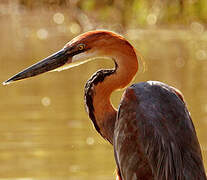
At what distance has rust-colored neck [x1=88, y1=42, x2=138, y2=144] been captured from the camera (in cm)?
547

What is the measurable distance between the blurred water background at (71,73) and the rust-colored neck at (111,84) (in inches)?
8.2

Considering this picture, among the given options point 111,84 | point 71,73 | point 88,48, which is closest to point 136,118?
point 111,84

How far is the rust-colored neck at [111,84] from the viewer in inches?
215

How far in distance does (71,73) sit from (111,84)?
704cm

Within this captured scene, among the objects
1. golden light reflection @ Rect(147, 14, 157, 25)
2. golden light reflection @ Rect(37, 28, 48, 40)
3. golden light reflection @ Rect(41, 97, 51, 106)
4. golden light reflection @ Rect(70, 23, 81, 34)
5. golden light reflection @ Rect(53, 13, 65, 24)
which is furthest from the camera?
golden light reflection @ Rect(53, 13, 65, 24)

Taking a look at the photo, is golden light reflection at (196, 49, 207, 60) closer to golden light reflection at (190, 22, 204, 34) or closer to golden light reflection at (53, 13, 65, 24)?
golden light reflection at (190, 22, 204, 34)

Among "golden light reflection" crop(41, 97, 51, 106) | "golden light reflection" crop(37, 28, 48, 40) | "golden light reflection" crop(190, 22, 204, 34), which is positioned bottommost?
"golden light reflection" crop(41, 97, 51, 106)

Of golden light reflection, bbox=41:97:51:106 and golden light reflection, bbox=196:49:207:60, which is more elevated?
golden light reflection, bbox=196:49:207:60

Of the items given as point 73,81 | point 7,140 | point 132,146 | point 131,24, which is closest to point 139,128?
point 132,146

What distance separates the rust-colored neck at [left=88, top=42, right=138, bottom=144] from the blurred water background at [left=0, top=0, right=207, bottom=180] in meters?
0.21

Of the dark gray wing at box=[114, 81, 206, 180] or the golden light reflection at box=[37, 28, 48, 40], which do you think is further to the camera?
the golden light reflection at box=[37, 28, 48, 40]

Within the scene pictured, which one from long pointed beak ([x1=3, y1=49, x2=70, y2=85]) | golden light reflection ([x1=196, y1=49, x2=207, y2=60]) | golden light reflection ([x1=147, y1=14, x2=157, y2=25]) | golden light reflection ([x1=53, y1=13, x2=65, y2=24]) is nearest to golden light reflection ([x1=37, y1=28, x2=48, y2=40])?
golden light reflection ([x1=53, y1=13, x2=65, y2=24])

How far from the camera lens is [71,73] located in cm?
1250

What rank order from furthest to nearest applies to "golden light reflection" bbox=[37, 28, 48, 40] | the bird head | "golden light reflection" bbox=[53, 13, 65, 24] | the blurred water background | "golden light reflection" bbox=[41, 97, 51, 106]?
"golden light reflection" bbox=[53, 13, 65, 24] → "golden light reflection" bbox=[37, 28, 48, 40] → "golden light reflection" bbox=[41, 97, 51, 106] → the blurred water background → the bird head
